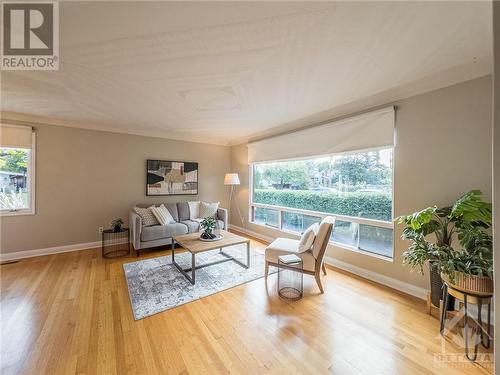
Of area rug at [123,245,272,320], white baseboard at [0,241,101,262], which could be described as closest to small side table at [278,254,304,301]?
area rug at [123,245,272,320]

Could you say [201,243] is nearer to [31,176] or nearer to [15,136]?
[31,176]

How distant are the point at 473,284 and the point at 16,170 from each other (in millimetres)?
6056

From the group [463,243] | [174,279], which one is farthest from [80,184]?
[463,243]

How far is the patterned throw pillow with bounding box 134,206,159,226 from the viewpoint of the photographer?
3817mm

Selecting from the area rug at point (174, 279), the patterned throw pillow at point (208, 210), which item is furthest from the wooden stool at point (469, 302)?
the patterned throw pillow at point (208, 210)

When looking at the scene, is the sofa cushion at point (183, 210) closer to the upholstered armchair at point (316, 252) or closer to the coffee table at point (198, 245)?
the coffee table at point (198, 245)

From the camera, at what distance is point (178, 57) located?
1.87 meters

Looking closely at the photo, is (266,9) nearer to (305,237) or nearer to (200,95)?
(200,95)

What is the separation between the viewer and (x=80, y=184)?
381 cm

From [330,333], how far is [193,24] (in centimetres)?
277

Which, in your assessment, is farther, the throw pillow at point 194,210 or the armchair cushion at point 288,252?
the throw pillow at point 194,210

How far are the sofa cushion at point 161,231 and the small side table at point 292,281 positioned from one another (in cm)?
223

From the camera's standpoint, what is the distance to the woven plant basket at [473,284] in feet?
5.08

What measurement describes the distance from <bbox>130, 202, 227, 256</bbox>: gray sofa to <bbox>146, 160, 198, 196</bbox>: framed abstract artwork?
1.46ft
